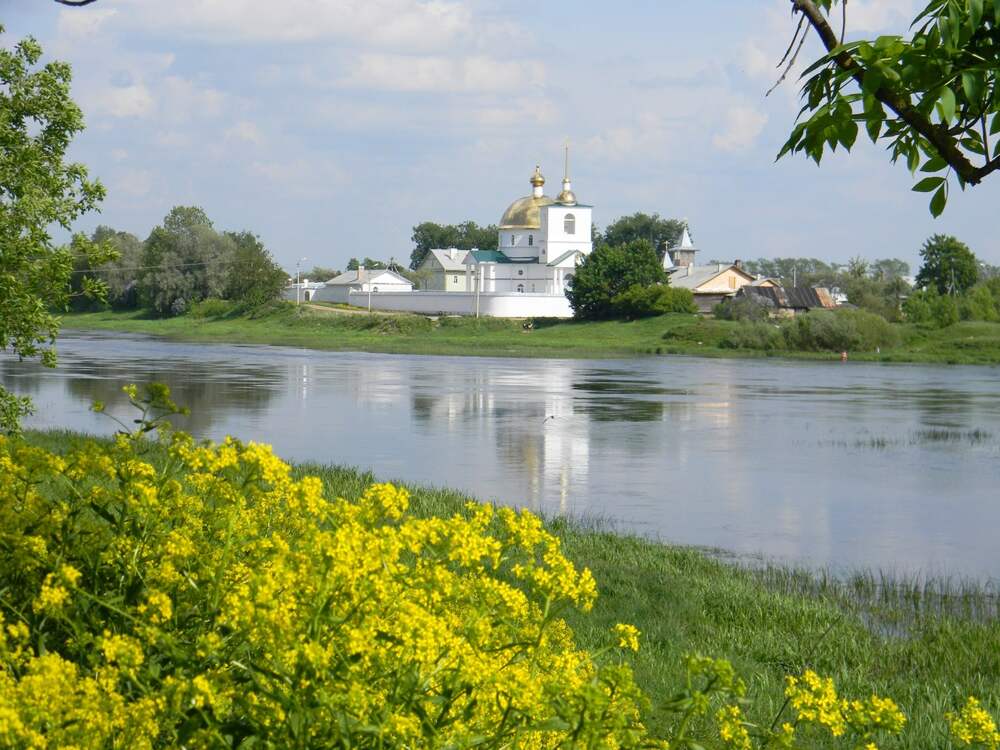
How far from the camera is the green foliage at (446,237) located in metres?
158

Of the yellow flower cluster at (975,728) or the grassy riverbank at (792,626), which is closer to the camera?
the yellow flower cluster at (975,728)

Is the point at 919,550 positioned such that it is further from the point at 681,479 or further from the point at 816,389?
the point at 816,389

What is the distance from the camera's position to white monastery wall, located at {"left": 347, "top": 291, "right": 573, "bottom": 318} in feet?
296

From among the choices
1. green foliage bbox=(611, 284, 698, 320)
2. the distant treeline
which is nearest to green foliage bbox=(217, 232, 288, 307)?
the distant treeline

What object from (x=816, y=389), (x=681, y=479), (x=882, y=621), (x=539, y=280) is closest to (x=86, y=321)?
(x=539, y=280)

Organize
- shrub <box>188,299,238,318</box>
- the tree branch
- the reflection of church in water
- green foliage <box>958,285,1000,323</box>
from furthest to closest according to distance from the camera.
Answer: shrub <box>188,299,238,318</box>
green foliage <box>958,285,1000,323</box>
the reflection of church in water
the tree branch

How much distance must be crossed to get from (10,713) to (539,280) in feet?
351

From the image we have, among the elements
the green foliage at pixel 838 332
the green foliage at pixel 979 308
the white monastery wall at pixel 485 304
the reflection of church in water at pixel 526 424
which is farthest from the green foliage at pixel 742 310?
the reflection of church in water at pixel 526 424

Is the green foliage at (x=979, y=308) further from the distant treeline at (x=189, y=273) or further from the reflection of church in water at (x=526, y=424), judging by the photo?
the distant treeline at (x=189, y=273)

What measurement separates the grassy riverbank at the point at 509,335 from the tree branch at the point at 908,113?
5987cm

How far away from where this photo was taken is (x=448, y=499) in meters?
13.1

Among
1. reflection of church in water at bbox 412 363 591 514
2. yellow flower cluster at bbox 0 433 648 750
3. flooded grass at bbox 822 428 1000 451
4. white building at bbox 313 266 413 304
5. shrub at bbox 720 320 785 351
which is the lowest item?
flooded grass at bbox 822 428 1000 451

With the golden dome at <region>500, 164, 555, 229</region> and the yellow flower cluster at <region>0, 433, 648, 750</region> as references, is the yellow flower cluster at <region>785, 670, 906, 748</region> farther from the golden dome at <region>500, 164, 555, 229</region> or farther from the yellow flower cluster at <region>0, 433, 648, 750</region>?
the golden dome at <region>500, 164, 555, 229</region>

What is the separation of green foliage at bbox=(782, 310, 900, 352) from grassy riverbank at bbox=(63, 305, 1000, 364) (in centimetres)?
123
